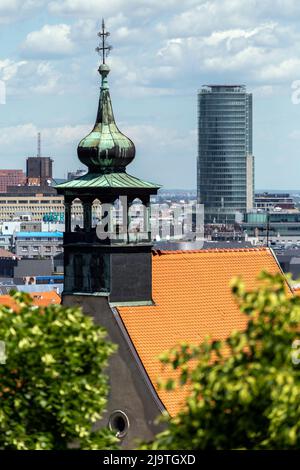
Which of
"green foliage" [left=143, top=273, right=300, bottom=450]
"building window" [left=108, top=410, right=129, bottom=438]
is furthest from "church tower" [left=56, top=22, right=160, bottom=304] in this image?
"green foliage" [left=143, top=273, right=300, bottom=450]

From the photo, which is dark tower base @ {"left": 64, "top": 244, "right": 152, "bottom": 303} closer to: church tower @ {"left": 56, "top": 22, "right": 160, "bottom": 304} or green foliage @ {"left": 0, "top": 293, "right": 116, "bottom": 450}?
church tower @ {"left": 56, "top": 22, "right": 160, "bottom": 304}

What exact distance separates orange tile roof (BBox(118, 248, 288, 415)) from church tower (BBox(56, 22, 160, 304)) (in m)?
0.51

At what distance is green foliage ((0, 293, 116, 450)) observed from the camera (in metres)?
25.4

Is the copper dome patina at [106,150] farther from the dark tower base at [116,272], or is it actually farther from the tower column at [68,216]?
the dark tower base at [116,272]

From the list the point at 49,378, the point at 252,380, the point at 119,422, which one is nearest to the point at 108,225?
the point at 119,422

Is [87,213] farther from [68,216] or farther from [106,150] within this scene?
[106,150]

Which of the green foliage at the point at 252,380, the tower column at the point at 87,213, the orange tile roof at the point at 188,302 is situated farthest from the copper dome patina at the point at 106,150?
the green foliage at the point at 252,380

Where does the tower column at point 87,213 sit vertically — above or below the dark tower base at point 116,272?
above

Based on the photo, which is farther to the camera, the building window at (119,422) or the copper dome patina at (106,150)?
the copper dome patina at (106,150)

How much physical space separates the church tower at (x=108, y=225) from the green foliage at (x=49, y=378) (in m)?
17.5

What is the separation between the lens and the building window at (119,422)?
138ft

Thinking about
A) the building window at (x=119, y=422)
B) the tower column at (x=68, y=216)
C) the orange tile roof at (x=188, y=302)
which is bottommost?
the building window at (x=119, y=422)

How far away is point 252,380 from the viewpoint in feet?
70.7
